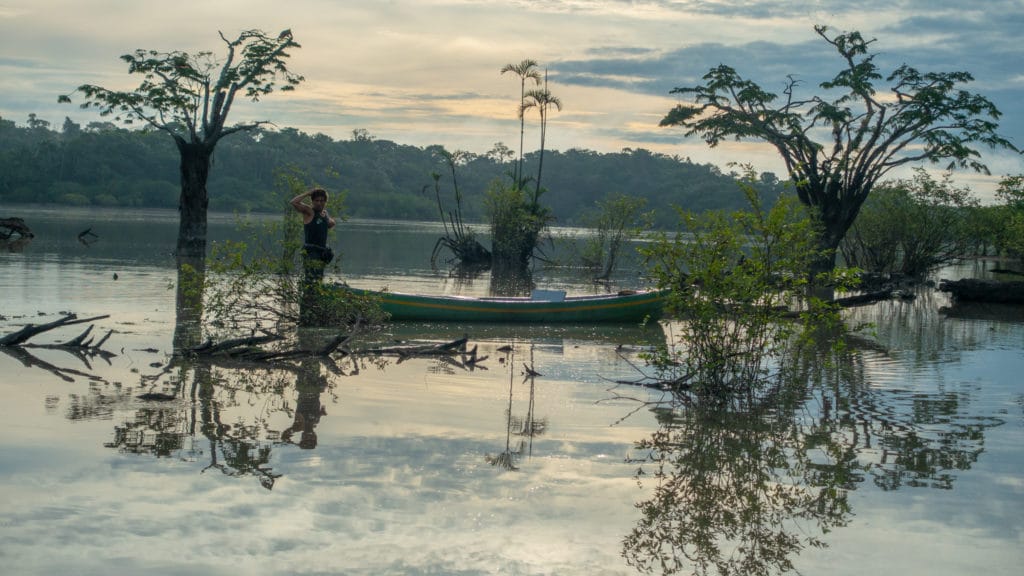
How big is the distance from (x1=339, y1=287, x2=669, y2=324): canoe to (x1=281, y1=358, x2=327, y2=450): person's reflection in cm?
438

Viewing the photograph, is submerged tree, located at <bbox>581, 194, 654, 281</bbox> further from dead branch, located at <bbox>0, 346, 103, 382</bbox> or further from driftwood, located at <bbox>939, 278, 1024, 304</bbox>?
dead branch, located at <bbox>0, 346, 103, 382</bbox>

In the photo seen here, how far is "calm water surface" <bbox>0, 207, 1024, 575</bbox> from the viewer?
5.53 meters

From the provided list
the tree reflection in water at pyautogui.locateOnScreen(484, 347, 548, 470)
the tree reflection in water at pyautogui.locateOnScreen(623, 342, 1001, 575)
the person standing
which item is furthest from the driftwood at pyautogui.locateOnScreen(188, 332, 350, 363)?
the tree reflection in water at pyautogui.locateOnScreen(623, 342, 1001, 575)

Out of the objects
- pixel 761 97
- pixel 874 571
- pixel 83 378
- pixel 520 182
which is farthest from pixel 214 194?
pixel 874 571

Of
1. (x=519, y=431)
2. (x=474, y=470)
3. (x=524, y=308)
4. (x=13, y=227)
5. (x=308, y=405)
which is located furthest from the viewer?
(x=13, y=227)

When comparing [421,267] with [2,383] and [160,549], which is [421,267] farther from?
[160,549]

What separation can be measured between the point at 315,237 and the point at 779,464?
28.1 feet

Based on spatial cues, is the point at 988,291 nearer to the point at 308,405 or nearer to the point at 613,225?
the point at 613,225

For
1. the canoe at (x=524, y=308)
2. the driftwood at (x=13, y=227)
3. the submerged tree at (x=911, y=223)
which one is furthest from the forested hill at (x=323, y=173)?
the canoe at (x=524, y=308)

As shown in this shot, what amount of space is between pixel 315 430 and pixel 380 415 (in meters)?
0.86

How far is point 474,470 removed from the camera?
717 cm

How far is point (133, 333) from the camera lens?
13414 mm

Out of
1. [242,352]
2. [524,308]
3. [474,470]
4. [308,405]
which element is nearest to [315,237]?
[242,352]

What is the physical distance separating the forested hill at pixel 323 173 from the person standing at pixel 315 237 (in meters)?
68.1
